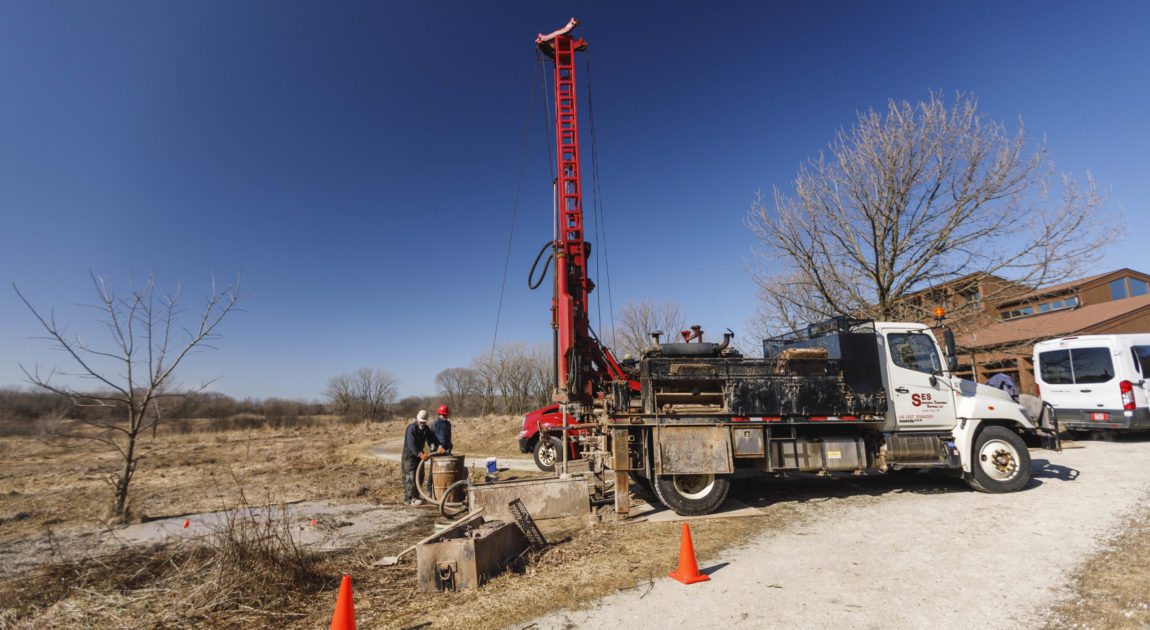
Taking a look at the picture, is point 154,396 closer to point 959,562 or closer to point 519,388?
point 959,562

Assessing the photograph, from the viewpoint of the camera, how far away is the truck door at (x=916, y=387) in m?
8.09

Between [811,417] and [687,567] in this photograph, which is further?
[811,417]

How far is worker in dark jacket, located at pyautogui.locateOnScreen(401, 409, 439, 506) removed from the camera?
29.8 feet

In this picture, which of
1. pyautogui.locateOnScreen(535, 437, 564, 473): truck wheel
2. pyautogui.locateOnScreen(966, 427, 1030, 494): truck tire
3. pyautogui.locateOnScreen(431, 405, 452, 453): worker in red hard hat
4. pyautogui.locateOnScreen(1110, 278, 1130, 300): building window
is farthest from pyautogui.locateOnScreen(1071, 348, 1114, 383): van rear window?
pyautogui.locateOnScreen(1110, 278, 1130, 300): building window

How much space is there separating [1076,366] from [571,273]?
45.8 feet

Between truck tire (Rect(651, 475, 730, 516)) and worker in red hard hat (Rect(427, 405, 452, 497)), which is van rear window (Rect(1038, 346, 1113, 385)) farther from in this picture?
worker in red hard hat (Rect(427, 405, 452, 497))

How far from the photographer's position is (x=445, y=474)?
330 inches

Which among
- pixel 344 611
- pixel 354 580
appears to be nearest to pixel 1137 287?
pixel 354 580

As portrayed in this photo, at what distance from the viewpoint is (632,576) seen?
4.92 metres

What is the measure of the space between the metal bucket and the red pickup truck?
2972 millimetres

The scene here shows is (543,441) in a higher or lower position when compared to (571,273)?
lower

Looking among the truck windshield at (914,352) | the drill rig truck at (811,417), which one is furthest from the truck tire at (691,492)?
the truck windshield at (914,352)

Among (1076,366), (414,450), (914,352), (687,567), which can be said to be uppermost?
(914,352)

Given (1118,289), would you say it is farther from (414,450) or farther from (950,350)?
(414,450)
